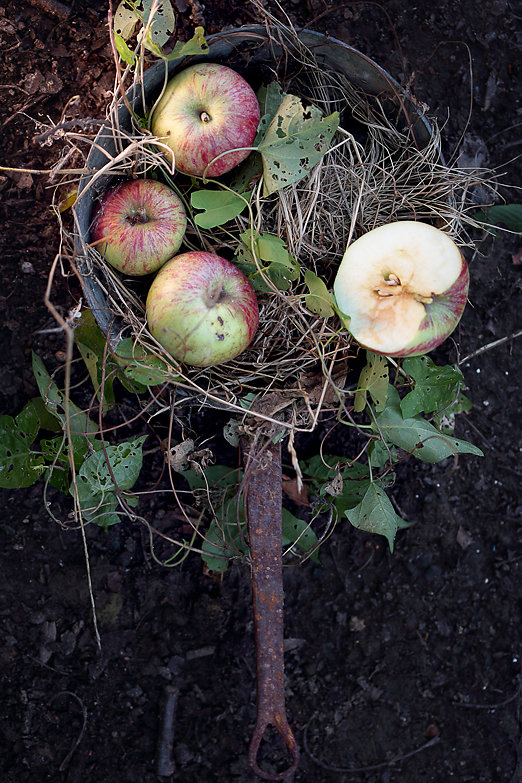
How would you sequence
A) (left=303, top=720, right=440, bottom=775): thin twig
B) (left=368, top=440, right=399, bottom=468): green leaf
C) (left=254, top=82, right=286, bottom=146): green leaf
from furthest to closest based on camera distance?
(left=303, top=720, right=440, bottom=775): thin twig → (left=368, top=440, right=399, bottom=468): green leaf → (left=254, top=82, right=286, bottom=146): green leaf

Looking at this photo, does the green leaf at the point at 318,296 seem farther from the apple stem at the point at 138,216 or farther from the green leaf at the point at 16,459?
the green leaf at the point at 16,459

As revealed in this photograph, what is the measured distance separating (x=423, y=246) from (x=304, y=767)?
113 centimetres

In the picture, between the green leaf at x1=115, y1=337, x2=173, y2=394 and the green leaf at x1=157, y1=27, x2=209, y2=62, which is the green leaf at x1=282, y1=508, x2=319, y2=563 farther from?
the green leaf at x1=157, y1=27, x2=209, y2=62

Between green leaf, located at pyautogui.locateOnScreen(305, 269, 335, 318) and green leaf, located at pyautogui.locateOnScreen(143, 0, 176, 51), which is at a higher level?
green leaf, located at pyautogui.locateOnScreen(143, 0, 176, 51)

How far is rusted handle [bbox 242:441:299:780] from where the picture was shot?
1.10 m

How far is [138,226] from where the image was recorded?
101cm

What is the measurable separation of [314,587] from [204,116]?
988 mm

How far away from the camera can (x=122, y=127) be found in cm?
105

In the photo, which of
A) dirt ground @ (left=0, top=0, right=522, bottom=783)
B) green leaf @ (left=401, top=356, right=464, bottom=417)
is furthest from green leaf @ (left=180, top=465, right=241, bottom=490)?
green leaf @ (left=401, top=356, right=464, bottom=417)

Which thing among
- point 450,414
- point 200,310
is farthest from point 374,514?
point 200,310

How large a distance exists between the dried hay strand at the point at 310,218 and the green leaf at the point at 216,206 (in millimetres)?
45

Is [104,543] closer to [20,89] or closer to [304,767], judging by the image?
[304,767]

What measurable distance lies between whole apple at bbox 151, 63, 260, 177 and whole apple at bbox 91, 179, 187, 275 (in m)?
0.08

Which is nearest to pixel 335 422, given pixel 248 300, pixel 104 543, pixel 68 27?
pixel 248 300
